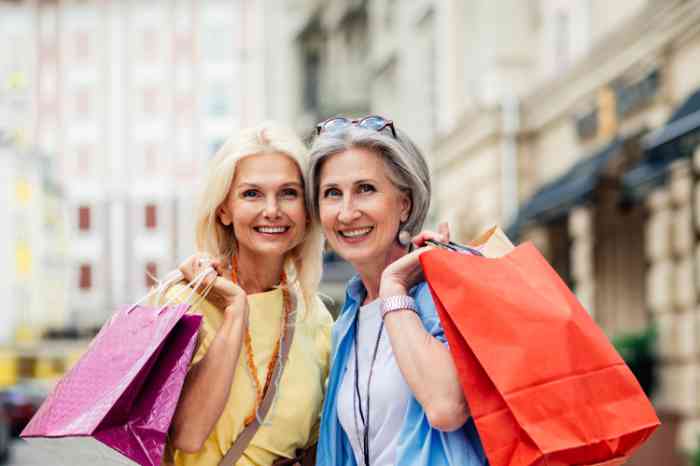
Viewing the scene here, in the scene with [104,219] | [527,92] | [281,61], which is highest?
[281,61]

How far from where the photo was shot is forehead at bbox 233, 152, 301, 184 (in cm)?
302

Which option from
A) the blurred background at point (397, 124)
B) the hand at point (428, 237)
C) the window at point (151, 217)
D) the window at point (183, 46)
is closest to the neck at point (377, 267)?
the hand at point (428, 237)

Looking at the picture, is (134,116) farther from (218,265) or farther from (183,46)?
(218,265)

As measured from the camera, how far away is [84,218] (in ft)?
169

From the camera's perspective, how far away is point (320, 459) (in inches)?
115

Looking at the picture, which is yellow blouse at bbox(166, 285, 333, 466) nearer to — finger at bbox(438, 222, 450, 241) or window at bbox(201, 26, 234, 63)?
finger at bbox(438, 222, 450, 241)

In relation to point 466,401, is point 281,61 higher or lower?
higher

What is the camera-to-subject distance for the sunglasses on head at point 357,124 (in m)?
2.85

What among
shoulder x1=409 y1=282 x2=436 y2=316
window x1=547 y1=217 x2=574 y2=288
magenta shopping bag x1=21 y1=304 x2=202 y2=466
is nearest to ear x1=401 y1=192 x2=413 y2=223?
Result: shoulder x1=409 y1=282 x2=436 y2=316

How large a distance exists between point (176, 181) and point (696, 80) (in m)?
42.6

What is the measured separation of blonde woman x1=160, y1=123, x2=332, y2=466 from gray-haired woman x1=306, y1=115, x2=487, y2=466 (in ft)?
0.37

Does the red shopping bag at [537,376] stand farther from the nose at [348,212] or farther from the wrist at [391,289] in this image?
the nose at [348,212]

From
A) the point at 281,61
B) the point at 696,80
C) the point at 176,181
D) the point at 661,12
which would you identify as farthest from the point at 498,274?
the point at 176,181

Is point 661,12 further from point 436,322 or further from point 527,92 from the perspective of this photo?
point 436,322
